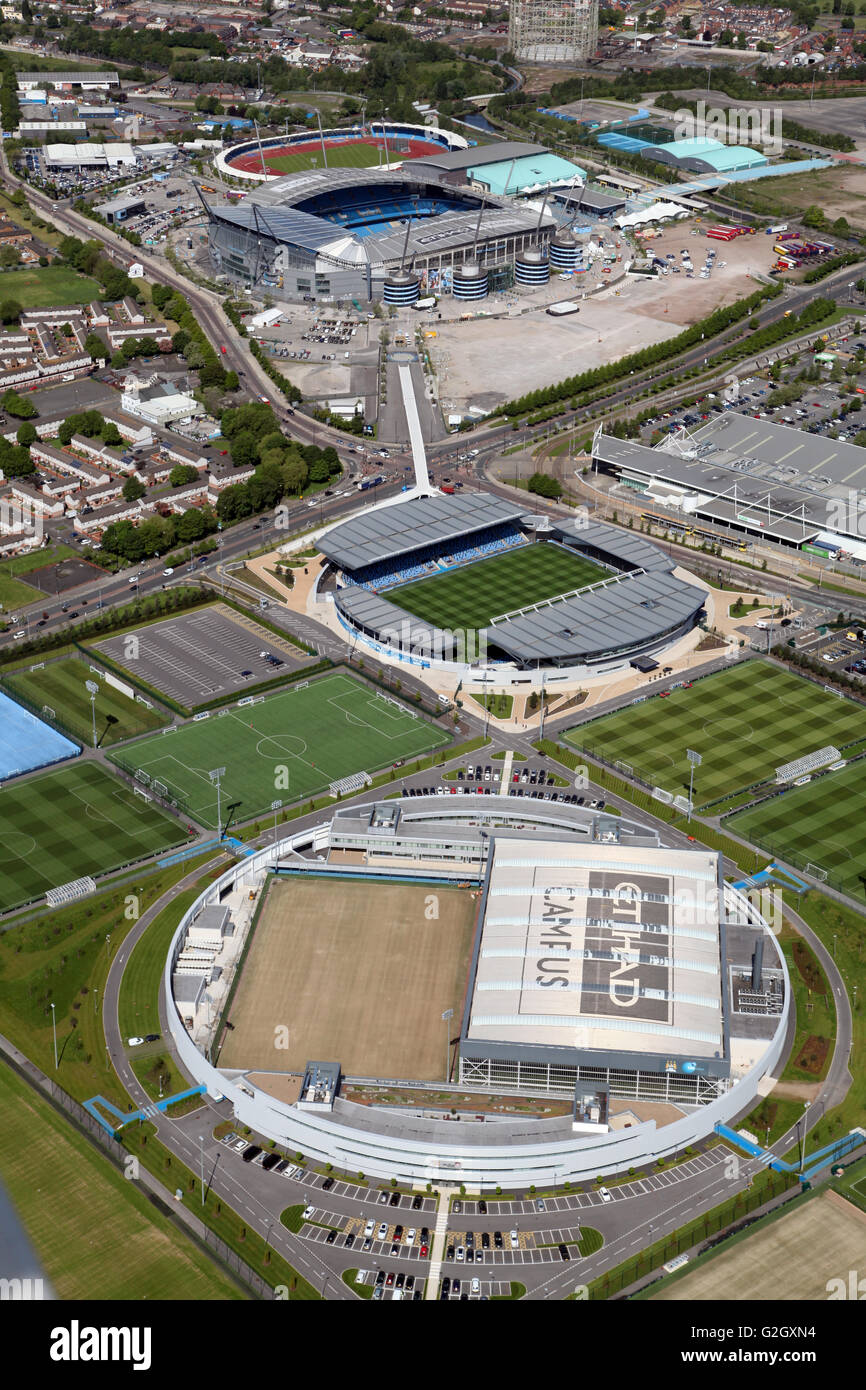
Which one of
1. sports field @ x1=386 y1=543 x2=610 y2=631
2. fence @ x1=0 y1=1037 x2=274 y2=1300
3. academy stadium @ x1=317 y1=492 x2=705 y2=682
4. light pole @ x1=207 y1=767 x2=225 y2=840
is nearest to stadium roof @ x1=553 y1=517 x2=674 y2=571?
academy stadium @ x1=317 y1=492 x2=705 y2=682

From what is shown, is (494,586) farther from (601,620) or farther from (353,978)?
(353,978)

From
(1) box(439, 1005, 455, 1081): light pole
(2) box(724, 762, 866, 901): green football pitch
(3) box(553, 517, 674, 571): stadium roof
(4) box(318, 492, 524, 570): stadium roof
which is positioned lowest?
(1) box(439, 1005, 455, 1081): light pole

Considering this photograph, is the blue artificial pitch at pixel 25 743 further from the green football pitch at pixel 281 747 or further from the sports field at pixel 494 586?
the sports field at pixel 494 586

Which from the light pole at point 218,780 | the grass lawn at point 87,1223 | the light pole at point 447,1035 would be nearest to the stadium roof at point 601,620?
the light pole at point 218,780

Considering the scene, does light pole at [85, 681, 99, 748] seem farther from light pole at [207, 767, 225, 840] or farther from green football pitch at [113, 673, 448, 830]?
light pole at [207, 767, 225, 840]

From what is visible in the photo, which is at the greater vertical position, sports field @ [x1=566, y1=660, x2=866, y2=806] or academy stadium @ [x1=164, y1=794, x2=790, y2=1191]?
sports field @ [x1=566, y1=660, x2=866, y2=806]

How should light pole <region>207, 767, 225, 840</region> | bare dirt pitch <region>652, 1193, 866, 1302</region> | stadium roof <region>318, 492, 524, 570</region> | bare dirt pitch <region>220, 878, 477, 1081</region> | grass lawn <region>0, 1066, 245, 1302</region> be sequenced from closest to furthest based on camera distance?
bare dirt pitch <region>652, 1193, 866, 1302</region> < grass lawn <region>0, 1066, 245, 1302</region> < bare dirt pitch <region>220, 878, 477, 1081</region> < light pole <region>207, 767, 225, 840</region> < stadium roof <region>318, 492, 524, 570</region>

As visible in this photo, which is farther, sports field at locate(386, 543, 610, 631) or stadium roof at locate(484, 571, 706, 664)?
sports field at locate(386, 543, 610, 631)
